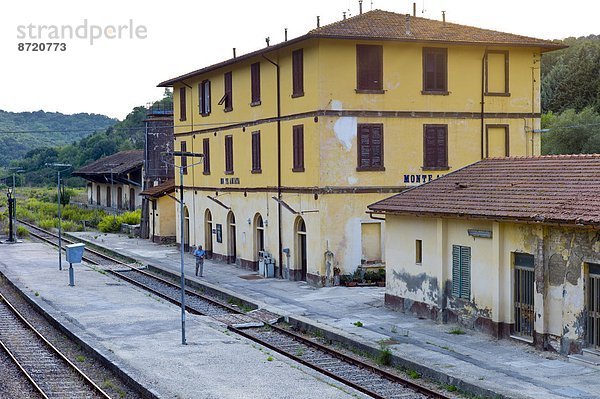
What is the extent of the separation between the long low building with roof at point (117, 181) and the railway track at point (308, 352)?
3159 cm

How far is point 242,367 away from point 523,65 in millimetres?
18525

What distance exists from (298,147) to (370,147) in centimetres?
256

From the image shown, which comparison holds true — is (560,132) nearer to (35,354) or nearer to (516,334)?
(516,334)

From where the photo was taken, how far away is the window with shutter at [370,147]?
3048 cm

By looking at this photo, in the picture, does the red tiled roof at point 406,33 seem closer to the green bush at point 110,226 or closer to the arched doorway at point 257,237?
the arched doorway at point 257,237

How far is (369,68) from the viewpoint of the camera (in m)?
30.5

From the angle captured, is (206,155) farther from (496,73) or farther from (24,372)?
(24,372)

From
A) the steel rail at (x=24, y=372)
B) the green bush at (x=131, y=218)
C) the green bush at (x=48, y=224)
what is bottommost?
the steel rail at (x=24, y=372)

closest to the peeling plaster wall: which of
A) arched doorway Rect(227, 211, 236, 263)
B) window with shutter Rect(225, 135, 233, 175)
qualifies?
window with shutter Rect(225, 135, 233, 175)

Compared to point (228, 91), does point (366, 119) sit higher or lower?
lower

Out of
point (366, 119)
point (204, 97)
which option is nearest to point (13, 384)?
point (366, 119)

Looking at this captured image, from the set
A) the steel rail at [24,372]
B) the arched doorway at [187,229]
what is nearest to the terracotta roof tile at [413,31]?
the steel rail at [24,372]

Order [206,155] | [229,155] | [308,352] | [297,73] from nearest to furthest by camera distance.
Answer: [308,352] → [297,73] → [229,155] → [206,155]

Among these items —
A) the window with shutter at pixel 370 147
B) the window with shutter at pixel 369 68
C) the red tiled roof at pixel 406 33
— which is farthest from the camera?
the window with shutter at pixel 370 147
